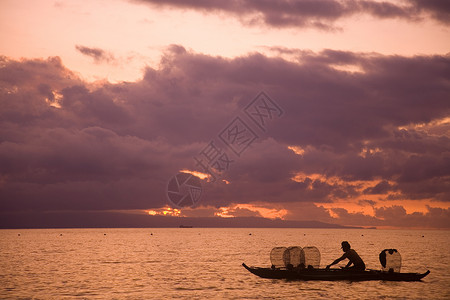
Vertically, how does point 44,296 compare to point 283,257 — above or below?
below

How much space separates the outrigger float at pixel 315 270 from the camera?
52250 mm

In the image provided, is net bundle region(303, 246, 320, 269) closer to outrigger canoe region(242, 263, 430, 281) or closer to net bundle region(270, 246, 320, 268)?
net bundle region(270, 246, 320, 268)

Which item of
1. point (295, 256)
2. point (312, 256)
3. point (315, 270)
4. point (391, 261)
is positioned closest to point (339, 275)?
point (315, 270)

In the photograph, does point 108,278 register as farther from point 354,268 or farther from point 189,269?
point 354,268

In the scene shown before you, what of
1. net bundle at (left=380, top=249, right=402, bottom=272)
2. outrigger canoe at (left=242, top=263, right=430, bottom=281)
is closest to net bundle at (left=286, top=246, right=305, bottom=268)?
outrigger canoe at (left=242, top=263, right=430, bottom=281)

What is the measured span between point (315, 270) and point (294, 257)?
2.49 meters

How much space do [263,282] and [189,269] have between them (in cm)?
2323

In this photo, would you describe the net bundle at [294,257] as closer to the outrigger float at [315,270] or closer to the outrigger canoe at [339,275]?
the outrigger float at [315,270]

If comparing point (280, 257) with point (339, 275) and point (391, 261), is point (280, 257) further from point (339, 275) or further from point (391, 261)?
point (391, 261)

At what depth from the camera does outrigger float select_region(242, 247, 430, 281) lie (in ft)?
171

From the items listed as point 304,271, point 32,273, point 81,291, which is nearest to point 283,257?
point 304,271

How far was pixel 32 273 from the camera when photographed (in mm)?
71625

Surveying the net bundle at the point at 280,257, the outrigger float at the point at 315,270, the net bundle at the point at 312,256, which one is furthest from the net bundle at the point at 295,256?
the net bundle at the point at 312,256

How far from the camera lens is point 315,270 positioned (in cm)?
5309
